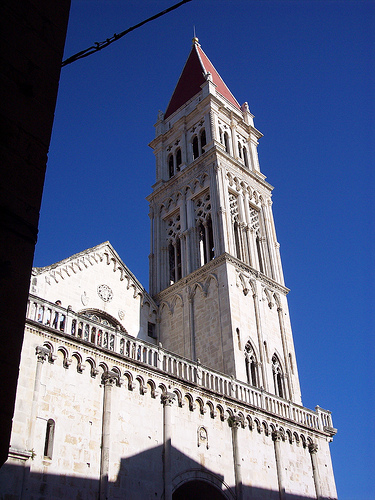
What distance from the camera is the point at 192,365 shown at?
1773cm

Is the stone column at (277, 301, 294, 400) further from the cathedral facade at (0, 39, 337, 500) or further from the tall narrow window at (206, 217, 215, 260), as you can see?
the tall narrow window at (206, 217, 215, 260)

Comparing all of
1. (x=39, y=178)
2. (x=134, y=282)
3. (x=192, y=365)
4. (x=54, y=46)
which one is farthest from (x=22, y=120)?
(x=134, y=282)

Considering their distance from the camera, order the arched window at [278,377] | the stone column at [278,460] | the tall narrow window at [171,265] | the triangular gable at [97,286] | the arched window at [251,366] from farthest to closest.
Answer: the tall narrow window at [171,265] → the arched window at [278,377] → the arched window at [251,366] → the triangular gable at [97,286] → the stone column at [278,460]

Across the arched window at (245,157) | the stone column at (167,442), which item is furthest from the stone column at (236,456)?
the arched window at (245,157)

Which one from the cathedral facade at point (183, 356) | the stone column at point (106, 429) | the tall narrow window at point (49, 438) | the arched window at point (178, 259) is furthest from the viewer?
the arched window at point (178, 259)

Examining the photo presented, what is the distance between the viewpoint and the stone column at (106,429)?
13.0 meters

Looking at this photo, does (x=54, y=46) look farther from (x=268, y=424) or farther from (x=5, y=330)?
(x=268, y=424)

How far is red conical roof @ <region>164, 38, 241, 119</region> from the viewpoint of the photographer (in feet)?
103

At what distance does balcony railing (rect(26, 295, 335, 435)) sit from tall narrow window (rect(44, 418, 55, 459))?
2.30 metres

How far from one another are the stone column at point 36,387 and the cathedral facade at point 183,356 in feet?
0.12

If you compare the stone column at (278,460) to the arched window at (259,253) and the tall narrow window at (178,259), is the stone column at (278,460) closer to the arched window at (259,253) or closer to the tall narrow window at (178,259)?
the arched window at (259,253)

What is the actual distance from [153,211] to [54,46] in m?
23.9

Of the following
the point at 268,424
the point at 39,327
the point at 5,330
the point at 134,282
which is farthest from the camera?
the point at 134,282

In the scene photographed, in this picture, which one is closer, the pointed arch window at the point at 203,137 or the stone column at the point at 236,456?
the stone column at the point at 236,456
